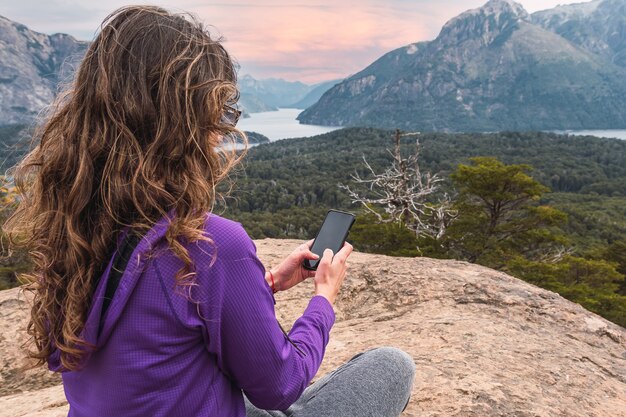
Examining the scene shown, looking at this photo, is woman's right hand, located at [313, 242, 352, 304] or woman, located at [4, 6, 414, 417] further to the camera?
Result: woman's right hand, located at [313, 242, 352, 304]

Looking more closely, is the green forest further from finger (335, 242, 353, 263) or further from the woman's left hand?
finger (335, 242, 353, 263)

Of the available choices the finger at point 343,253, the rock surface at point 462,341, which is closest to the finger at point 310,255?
the finger at point 343,253

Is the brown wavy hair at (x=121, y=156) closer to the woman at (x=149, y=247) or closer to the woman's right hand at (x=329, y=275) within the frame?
the woman at (x=149, y=247)

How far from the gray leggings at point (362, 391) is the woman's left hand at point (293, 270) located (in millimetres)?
407

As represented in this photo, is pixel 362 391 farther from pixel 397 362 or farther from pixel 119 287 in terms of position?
pixel 119 287

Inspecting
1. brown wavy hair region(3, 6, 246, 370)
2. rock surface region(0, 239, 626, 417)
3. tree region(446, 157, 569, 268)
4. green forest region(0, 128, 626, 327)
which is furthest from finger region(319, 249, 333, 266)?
tree region(446, 157, 569, 268)

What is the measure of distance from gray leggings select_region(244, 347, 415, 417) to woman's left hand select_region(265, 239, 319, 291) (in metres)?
0.41

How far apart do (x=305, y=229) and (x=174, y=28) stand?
40.2 meters

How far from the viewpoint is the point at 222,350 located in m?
1.15

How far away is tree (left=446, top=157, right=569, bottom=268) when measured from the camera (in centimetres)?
1478

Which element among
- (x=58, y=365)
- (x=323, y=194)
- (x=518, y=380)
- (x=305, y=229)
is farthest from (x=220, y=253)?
(x=323, y=194)

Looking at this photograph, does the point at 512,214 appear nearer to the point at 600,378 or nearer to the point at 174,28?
the point at 600,378

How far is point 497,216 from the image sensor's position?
1576cm

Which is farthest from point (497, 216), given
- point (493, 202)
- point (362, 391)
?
point (362, 391)
